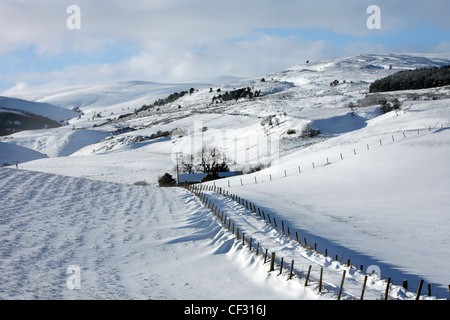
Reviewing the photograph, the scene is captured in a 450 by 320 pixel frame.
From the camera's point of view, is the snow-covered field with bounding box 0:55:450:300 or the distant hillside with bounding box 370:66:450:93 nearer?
the snow-covered field with bounding box 0:55:450:300

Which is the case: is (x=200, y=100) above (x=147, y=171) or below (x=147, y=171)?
above

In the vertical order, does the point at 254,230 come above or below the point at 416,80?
below

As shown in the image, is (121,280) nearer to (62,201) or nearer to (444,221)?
(62,201)

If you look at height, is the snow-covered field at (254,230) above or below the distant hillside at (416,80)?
below

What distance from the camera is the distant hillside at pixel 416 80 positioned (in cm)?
11625

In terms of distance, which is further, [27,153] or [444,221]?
[27,153]

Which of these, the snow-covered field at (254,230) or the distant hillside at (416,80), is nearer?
the snow-covered field at (254,230)

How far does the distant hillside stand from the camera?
381 ft

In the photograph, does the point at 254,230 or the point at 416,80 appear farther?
the point at 416,80

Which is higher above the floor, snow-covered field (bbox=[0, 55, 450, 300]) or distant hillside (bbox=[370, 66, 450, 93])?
distant hillside (bbox=[370, 66, 450, 93])

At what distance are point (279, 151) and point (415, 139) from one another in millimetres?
26915

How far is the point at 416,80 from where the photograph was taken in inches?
4774
